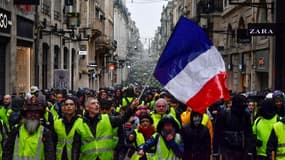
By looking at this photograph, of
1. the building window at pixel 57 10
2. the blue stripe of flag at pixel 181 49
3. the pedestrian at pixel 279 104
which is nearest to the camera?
the blue stripe of flag at pixel 181 49

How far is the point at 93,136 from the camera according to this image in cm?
845

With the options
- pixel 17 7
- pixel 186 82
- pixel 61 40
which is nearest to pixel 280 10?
pixel 17 7

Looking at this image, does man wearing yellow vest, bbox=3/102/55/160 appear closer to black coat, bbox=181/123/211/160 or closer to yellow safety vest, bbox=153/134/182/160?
yellow safety vest, bbox=153/134/182/160

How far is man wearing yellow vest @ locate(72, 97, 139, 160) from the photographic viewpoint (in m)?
8.41

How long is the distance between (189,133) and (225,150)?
4.61ft

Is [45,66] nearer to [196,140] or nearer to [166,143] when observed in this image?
[196,140]

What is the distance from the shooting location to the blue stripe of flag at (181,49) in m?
7.91

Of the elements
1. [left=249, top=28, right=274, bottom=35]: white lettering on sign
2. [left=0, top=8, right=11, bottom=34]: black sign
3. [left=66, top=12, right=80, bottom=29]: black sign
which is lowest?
[left=249, top=28, right=274, bottom=35]: white lettering on sign

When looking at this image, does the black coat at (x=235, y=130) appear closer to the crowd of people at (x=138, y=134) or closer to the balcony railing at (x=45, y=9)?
the crowd of people at (x=138, y=134)

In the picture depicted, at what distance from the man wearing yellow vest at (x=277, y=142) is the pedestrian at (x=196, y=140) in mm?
880

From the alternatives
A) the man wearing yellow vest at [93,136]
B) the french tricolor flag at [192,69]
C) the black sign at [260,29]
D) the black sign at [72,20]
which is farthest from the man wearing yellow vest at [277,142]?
the black sign at [72,20]

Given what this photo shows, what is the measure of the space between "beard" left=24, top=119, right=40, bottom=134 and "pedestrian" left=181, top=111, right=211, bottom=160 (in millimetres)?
2060

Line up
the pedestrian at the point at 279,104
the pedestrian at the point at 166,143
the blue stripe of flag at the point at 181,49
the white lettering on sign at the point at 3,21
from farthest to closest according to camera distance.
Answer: the white lettering on sign at the point at 3,21 < the pedestrian at the point at 279,104 < the blue stripe of flag at the point at 181,49 < the pedestrian at the point at 166,143

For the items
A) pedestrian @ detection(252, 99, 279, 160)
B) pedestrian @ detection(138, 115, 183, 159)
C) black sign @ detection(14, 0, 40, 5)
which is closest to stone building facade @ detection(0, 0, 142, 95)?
black sign @ detection(14, 0, 40, 5)
